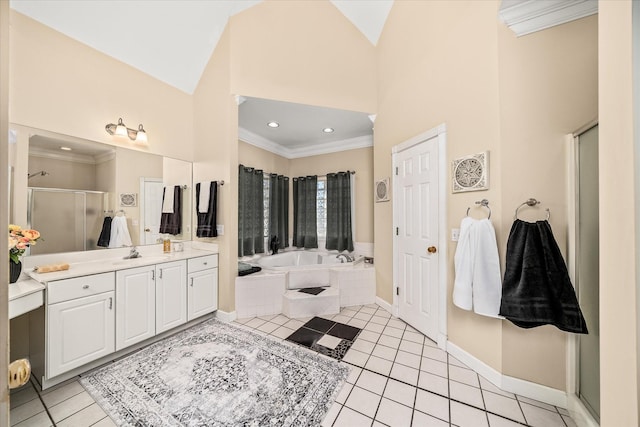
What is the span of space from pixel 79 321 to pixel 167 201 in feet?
4.62

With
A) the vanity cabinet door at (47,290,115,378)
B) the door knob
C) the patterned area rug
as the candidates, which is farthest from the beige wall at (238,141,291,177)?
the door knob

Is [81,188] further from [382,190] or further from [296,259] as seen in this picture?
[382,190]

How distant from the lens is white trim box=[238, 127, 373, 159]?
12.5 ft

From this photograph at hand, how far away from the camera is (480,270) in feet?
5.56

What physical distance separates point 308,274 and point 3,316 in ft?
8.83

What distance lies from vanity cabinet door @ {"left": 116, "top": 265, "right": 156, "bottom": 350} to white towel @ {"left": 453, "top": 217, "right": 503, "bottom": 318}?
263cm

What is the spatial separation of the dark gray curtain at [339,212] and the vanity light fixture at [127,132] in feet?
8.65

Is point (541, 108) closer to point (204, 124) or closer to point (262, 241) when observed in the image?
point (204, 124)

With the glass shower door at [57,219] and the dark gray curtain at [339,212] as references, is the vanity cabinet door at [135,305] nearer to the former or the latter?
the glass shower door at [57,219]

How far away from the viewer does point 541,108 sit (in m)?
1.54

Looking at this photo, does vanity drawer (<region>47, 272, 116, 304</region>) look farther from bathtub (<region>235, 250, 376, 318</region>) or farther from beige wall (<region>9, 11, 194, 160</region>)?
beige wall (<region>9, 11, 194, 160</region>)

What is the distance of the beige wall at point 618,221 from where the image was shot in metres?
0.60

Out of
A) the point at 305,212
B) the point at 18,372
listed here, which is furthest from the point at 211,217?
the point at 18,372

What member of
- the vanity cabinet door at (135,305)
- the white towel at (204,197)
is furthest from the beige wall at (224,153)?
the vanity cabinet door at (135,305)
